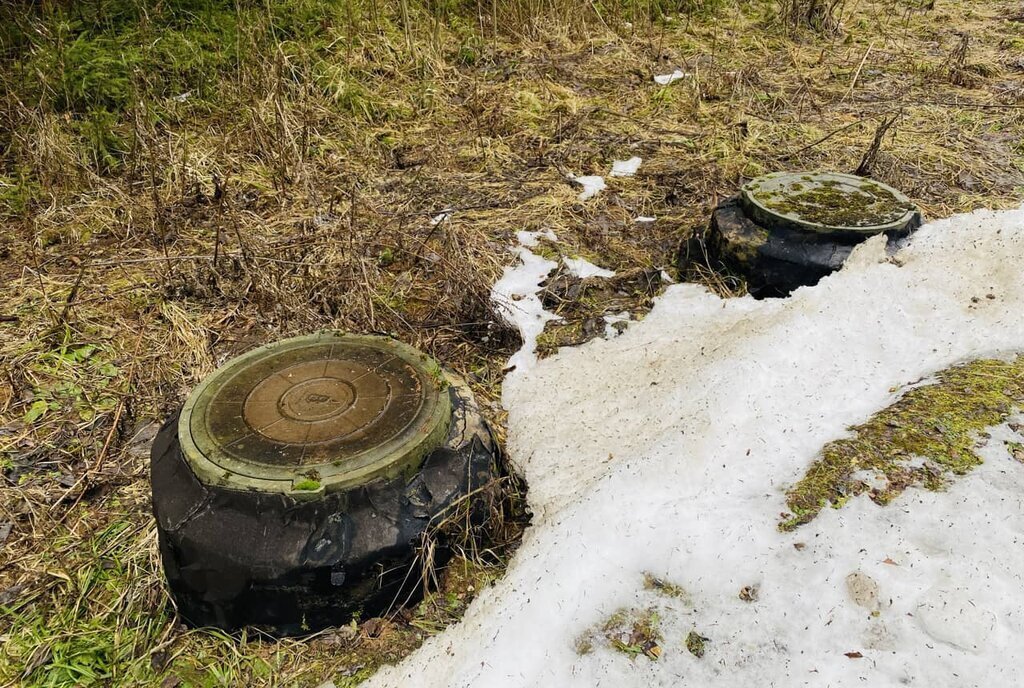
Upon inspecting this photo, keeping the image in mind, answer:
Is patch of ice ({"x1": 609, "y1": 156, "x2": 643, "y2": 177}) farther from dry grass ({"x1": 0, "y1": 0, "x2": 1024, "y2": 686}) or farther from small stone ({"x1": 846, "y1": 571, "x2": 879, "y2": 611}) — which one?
small stone ({"x1": 846, "y1": 571, "x2": 879, "y2": 611})

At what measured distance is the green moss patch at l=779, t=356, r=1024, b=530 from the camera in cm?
238

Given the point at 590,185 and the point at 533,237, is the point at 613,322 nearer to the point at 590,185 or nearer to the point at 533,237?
the point at 533,237

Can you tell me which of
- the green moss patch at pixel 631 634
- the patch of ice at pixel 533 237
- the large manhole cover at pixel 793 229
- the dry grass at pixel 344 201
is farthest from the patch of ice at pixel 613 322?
the green moss patch at pixel 631 634

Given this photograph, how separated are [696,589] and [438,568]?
2.85 feet

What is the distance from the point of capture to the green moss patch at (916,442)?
2.38 metres

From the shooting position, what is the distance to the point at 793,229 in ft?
12.6

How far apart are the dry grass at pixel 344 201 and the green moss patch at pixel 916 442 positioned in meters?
1.17

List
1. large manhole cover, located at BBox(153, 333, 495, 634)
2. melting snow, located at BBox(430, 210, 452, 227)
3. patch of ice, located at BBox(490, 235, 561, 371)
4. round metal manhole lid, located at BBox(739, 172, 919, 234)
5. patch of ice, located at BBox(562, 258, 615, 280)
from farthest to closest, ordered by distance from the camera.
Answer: melting snow, located at BBox(430, 210, 452, 227)
patch of ice, located at BBox(562, 258, 615, 280)
round metal manhole lid, located at BBox(739, 172, 919, 234)
patch of ice, located at BBox(490, 235, 561, 371)
large manhole cover, located at BBox(153, 333, 495, 634)

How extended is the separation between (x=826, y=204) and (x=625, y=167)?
1801 millimetres

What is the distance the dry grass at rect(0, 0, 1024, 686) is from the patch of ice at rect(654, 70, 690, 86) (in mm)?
110

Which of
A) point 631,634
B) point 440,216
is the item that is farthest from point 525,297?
point 631,634

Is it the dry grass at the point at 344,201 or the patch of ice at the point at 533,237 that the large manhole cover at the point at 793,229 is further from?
the patch of ice at the point at 533,237

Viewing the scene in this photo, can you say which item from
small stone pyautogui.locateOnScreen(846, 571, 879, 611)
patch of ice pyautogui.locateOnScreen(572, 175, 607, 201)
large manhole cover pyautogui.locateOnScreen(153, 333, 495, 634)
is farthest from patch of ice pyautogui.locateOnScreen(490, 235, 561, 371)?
small stone pyautogui.locateOnScreen(846, 571, 879, 611)

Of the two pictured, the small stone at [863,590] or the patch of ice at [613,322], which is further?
the patch of ice at [613,322]
